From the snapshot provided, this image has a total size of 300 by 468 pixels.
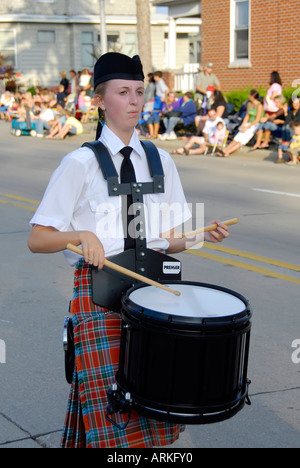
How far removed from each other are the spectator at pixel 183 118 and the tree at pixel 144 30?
3870 millimetres

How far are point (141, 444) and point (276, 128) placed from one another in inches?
637

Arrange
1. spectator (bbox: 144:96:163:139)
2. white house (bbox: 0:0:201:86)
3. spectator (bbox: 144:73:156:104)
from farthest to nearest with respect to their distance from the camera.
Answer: white house (bbox: 0:0:201:86) < spectator (bbox: 144:73:156:104) < spectator (bbox: 144:96:163:139)

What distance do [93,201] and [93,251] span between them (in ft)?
1.04

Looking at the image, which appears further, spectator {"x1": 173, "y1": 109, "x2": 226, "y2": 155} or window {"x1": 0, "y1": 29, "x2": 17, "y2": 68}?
window {"x1": 0, "y1": 29, "x2": 17, "y2": 68}

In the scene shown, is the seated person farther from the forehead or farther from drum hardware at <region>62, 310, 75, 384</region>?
drum hardware at <region>62, 310, 75, 384</region>

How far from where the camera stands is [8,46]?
46375mm

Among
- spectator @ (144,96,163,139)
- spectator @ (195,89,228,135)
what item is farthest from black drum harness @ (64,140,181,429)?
spectator @ (144,96,163,139)

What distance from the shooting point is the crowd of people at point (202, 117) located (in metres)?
18.6

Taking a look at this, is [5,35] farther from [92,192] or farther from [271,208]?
[92,192]

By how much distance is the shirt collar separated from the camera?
10.7 feet

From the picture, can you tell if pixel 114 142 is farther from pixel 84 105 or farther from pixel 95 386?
pixel 84 105

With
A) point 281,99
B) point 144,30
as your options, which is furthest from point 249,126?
point 144,30

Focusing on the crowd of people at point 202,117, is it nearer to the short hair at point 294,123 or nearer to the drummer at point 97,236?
the short hair at point 294,123

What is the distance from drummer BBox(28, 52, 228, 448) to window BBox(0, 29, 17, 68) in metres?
44.5
